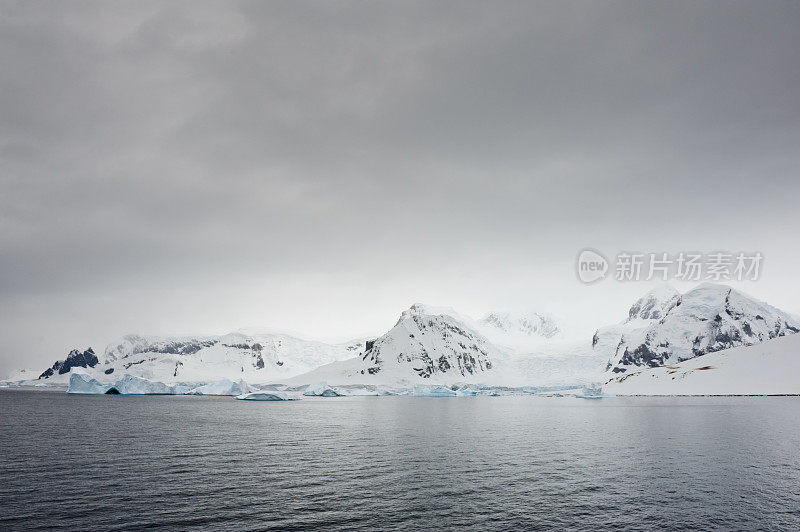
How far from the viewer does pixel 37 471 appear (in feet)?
124

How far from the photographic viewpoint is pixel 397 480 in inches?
1463

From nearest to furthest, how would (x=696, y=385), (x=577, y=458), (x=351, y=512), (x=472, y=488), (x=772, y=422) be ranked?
1. (x=351, y=512)
2. (x=472, y=488)
3. (x=577, y=458)
4. (x=772, y=422)
5. (x=696, y=385)

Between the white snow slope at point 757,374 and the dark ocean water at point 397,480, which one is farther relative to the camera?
the white snow slope at point 757,374

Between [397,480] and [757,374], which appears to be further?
[757,374]

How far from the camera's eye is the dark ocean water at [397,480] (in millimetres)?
27203

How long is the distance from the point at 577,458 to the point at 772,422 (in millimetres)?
54498

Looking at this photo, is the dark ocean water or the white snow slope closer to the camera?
the dark ocean water

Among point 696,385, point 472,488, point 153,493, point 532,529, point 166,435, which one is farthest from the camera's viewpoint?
point 696,385

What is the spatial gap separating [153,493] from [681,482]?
39397mm

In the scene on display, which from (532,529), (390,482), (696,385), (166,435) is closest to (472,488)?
(390,482)

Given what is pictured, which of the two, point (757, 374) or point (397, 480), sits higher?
point (397, 480)

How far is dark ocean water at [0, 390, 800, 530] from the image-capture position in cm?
2720

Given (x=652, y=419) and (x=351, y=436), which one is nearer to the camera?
(x=351, y=436)

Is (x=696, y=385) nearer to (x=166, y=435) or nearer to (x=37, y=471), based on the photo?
(x=166, y=435)
